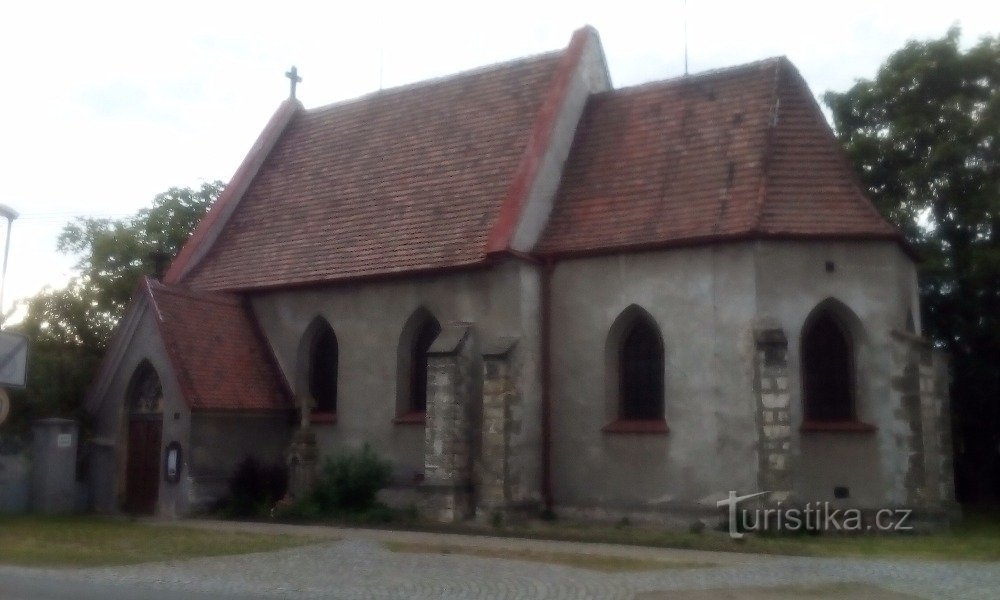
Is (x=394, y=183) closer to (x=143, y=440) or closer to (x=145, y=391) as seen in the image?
(x=145, y=391)

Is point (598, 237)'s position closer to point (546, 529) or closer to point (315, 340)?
point (546, 529)

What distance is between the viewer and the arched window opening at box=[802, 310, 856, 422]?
17.8 metres

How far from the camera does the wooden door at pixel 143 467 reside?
Result: 796 inches

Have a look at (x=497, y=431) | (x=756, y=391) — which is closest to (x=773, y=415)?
(x=756, y=391)

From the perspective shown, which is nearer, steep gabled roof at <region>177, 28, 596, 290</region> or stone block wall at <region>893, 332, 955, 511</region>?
stone block wall at <region>893, 332, 955, 511</region>

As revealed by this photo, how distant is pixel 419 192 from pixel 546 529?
27.2 feet

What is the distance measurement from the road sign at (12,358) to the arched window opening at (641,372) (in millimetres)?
10635

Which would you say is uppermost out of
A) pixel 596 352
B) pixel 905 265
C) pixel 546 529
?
pixel 905 265

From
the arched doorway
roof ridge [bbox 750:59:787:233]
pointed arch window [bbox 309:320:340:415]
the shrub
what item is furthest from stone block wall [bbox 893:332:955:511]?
the arched doorway

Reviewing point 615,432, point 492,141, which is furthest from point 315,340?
point 615,432

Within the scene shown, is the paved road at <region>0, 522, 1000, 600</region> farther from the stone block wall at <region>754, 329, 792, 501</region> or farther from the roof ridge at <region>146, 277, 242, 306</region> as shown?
the roof ridge at <region>146, 277, 242, 306</region>

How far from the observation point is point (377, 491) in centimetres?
1977

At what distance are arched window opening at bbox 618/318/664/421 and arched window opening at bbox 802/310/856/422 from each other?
2.65m

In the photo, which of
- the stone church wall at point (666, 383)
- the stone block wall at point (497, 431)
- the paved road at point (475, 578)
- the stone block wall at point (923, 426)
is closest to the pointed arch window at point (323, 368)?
the stone block wall at point (497, 431)
